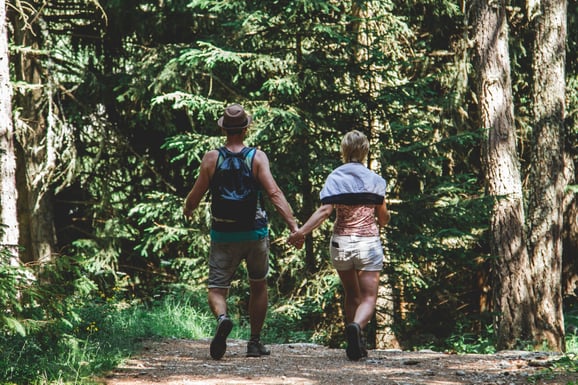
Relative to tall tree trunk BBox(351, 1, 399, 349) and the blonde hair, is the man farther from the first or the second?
tall tree trunk BBox(351, 1, 399, 349)

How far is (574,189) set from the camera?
14.0 metres

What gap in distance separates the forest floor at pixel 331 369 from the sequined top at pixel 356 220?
45.9 inches

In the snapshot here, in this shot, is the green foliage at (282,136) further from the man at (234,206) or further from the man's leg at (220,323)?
the man at (234,206)

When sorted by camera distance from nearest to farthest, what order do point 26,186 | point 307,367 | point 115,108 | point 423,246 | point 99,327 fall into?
point 307,367
point 99,327
point 423,246
point 26,186
point 115,108

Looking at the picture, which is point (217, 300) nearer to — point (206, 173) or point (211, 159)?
point (206, 173)

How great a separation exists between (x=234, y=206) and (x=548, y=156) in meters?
7.91

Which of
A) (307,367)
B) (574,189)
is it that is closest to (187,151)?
(307,367)

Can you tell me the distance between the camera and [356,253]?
254 inches

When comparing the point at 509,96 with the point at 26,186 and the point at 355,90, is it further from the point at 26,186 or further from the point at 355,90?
the point at 26,186

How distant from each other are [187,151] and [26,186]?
14.7 feet

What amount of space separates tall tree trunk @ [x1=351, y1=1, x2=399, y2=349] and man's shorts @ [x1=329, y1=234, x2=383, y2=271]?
4062 millimetres

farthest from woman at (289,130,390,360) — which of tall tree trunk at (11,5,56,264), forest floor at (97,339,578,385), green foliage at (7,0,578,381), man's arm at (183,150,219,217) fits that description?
tall tree trunk at (11,5,56,264)

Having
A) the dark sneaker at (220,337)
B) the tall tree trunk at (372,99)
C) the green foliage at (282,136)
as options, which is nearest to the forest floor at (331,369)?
the dark sneaker at (220,337)

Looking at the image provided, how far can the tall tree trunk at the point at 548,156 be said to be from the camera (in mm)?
12016
